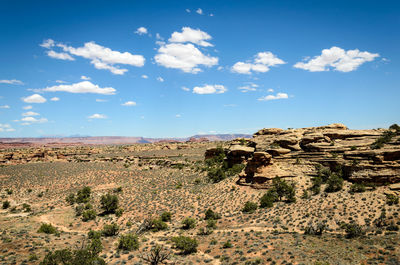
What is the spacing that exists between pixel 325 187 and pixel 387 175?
6850 mm

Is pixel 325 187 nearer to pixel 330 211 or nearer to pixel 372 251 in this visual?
pixel 330 211

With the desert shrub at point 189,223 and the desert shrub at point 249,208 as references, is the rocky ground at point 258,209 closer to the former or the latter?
the desert shrub at point 249,208

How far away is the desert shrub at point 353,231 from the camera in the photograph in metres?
20.6

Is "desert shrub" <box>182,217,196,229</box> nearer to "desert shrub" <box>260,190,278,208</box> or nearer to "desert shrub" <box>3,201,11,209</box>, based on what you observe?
"desert shrub" <box>260,190,278,208</box>

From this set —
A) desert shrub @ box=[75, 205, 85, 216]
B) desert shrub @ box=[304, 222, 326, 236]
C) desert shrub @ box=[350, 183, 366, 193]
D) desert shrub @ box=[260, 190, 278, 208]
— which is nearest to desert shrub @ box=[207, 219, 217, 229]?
desert shrub @ box=[260, 190, 278, 208]

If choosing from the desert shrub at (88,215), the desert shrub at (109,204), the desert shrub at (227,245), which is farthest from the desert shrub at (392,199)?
the desert shrub at (88,215)

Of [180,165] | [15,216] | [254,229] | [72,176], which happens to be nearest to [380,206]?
[254,229]

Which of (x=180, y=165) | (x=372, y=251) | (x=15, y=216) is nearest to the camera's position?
(x=372, y=251)

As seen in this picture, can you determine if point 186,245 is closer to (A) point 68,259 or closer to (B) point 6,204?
(A) point 68,259

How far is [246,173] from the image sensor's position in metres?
38.2

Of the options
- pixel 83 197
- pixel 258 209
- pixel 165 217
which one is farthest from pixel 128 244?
pixel 83 197

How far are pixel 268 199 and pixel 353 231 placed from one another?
34.8 feet

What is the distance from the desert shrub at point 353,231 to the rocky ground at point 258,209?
330 millimetres

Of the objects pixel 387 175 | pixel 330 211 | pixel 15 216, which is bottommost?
pixel 15 216
